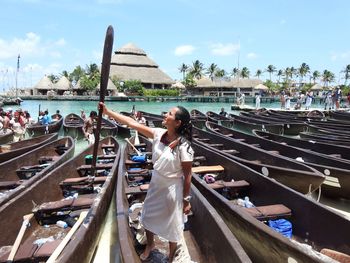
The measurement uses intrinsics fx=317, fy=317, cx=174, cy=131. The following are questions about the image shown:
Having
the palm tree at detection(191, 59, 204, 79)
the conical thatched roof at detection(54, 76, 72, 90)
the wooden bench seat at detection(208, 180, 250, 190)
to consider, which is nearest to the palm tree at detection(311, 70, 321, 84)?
the palm tree at detection(191, 59, 204, 79)

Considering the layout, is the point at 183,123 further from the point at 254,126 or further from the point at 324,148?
the point at 254,126

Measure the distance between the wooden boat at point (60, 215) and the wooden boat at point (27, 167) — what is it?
8.1 inches

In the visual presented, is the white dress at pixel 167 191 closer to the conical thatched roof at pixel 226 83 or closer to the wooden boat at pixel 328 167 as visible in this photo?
the wooden boat at pixel 328 167

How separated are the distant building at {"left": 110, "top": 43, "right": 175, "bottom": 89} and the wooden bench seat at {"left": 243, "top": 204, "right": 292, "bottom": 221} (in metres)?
63.2

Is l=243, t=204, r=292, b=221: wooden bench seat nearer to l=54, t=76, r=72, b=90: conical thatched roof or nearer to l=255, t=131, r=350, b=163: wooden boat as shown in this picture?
l=255, t=131, r=350, b=163: wooden boat

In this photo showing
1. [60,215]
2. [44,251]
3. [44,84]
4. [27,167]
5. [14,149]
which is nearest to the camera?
[44,251]

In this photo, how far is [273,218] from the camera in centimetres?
462

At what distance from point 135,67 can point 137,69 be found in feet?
4.88

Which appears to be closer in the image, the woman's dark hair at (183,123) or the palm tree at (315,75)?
the woman's dark hair at (183,123)

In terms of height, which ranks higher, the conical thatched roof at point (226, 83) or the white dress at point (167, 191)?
the conical thatched roof at point (226, 83)

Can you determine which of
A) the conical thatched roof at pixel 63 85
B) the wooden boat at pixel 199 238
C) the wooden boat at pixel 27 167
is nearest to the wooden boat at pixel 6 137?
the wooden boat at pixel 27 167

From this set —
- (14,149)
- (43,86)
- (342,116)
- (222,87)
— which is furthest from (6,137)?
(43,86)

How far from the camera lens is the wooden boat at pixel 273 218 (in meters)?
3.24

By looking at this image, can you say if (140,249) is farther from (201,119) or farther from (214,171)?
(201,119)
